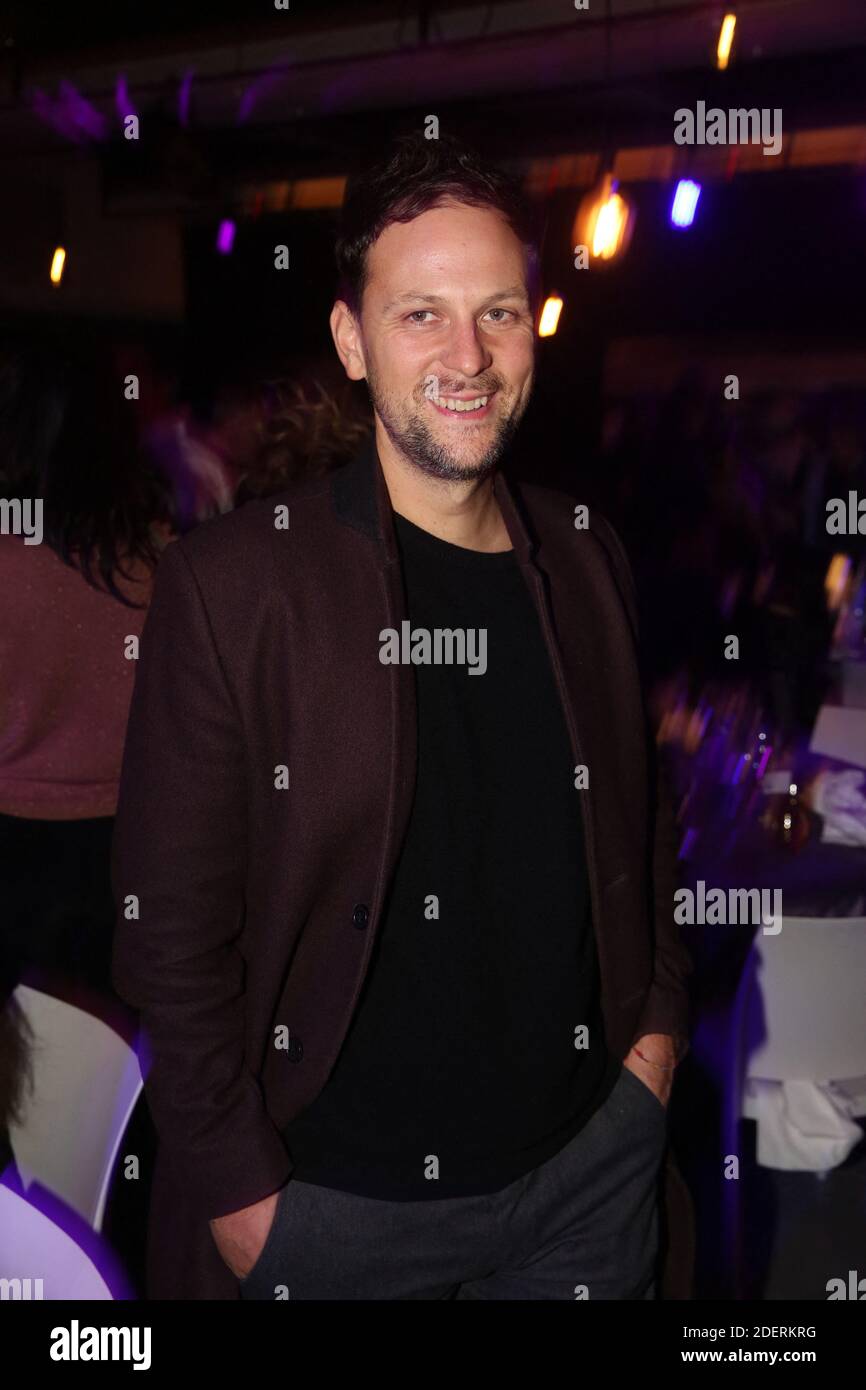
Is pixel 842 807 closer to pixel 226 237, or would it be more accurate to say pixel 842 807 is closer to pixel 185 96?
pixel 185 96

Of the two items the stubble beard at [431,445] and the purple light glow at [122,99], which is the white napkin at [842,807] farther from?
the purple light glow at [122,99]

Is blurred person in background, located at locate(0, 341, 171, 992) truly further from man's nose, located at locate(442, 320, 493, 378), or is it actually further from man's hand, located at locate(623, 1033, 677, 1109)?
man's hand, located at locate(623, 1033, 677, 1109)

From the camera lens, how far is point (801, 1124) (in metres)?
3.33

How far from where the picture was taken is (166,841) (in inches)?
56.7

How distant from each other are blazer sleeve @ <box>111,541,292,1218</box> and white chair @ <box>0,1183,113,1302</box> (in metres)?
0.35

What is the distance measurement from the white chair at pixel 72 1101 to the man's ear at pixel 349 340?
1157 millimetres

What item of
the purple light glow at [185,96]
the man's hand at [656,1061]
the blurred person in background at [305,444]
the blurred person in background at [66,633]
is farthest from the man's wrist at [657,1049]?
the purple light glow at [185,96]

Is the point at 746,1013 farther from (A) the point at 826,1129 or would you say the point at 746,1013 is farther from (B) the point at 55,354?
(B) the point at 55,354

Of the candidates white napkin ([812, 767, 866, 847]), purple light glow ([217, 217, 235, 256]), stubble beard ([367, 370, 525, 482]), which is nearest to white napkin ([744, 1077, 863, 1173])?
white napkin ([812, 767, 866, 847])

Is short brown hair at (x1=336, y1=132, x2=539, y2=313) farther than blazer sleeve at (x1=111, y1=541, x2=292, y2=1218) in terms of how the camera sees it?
Yes

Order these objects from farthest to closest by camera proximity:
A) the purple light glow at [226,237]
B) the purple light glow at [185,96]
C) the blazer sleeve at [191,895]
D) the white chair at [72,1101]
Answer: the purple light glow at [226,237] → the purple light glow at [185,96] → the white chair at [72,1101] → the blazer sleeve at [191,895]

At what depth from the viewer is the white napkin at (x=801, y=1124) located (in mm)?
3299

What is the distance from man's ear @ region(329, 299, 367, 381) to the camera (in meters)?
1.63

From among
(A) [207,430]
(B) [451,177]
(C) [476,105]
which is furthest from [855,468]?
(B) [451,177]
